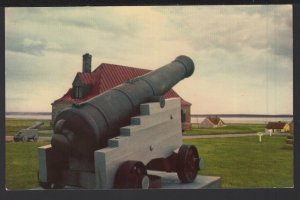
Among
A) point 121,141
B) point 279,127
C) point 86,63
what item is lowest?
point 121,141

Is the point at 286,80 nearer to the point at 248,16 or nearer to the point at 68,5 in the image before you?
the point at 248,16

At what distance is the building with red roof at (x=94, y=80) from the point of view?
5898 mm

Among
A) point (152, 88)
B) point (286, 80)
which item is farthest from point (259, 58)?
point (152, 88)

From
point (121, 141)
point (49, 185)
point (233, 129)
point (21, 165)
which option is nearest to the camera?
point (121, 141)

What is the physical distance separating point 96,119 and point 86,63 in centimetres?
111

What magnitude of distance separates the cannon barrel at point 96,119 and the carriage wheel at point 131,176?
343 mm

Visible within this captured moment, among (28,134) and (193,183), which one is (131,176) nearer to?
(193,183)

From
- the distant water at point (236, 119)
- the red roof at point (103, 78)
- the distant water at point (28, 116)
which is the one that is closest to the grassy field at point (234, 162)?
the distant water at point (236, 119)

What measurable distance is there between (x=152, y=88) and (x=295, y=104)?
1764mm

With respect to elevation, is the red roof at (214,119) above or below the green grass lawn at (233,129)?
above

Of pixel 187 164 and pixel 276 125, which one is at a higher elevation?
pixel 276 125

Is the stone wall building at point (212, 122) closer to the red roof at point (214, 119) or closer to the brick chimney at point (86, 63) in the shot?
the red roof at point (214, 119)

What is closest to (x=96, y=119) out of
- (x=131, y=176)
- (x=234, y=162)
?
(x=131, y=176)

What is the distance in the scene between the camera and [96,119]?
5.14 meters
